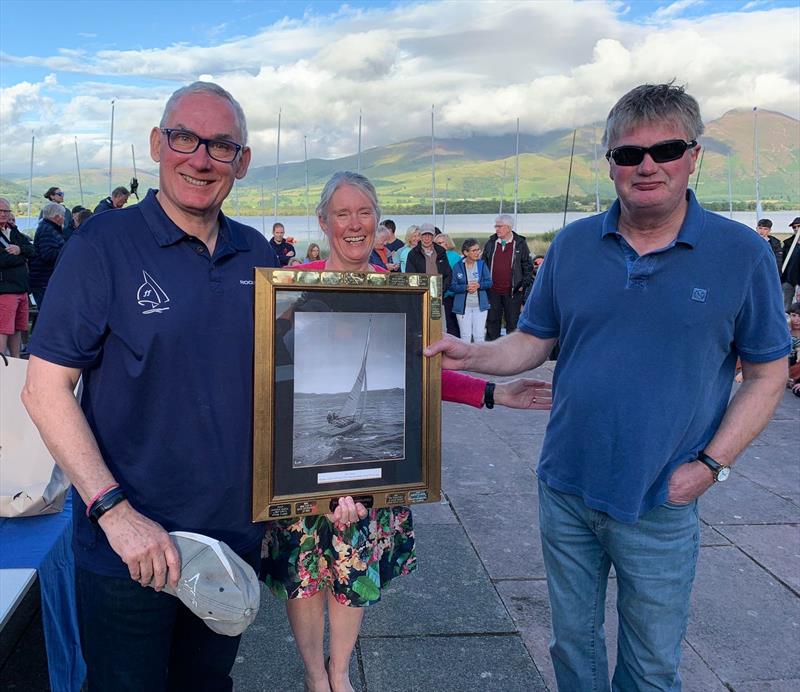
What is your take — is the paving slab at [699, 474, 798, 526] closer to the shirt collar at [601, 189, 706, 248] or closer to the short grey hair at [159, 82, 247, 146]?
the shirt collar at [601, 189, 706, 248]

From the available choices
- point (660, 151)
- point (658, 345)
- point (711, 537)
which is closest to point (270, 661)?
point (658, 345)

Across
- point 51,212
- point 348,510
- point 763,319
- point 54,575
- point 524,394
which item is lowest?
point 54,575

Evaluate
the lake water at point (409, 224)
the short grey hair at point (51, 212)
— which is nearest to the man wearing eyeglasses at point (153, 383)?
the short grey hair at point (51, 212)

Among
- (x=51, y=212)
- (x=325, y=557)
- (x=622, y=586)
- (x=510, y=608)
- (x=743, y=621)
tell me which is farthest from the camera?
(x=51, y=212)

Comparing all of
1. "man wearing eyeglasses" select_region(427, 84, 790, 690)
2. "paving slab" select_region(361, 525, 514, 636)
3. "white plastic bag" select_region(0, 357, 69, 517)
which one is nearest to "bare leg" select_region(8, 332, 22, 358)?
"white plastic bag" select_region(0, 357, 69, 517)

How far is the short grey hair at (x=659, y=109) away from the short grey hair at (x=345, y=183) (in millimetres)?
948

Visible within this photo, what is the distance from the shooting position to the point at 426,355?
217 cm

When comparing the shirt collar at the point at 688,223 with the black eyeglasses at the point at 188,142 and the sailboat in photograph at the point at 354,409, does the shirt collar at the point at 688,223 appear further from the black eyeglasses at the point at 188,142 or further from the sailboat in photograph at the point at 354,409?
the black eyeglasses at the point at 188,142

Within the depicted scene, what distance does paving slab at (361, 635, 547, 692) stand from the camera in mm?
2900

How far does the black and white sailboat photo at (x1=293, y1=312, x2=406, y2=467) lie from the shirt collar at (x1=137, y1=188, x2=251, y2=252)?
0.98ft

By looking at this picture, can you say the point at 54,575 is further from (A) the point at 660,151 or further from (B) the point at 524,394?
(A) the point at 660,151

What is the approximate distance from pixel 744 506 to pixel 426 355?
3.89 metres

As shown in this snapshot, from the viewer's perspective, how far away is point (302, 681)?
2922mm

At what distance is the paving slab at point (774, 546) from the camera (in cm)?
392
